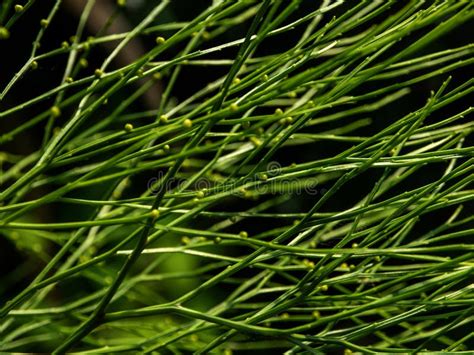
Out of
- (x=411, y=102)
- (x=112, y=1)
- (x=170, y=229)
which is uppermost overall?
(x=112, y=1)

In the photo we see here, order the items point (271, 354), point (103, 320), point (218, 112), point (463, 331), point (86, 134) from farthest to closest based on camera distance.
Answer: point (271, 354)
point (463, 331)
point (86, 134)
point (103, 320)
point (218, 112)

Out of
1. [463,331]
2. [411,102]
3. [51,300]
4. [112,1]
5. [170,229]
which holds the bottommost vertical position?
[463,331]

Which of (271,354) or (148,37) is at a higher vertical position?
(148,37)

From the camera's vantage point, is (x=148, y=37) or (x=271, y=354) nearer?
(x=271, y=354)

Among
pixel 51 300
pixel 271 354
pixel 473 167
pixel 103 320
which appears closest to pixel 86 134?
pixel 103 320

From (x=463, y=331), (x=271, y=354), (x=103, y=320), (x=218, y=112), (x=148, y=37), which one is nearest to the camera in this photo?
(x=218, y=112)

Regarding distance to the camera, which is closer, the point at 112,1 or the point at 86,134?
the point at 86,134

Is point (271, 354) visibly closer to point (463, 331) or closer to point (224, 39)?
point (463, 331)

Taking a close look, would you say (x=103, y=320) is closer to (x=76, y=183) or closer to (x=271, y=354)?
(x=76, y=183)

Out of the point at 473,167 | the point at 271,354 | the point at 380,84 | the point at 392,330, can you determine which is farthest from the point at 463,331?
the point at 473,167
